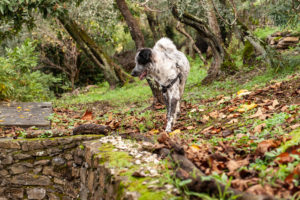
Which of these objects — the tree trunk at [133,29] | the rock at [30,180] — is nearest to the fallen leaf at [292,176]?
the rock at [30,180]

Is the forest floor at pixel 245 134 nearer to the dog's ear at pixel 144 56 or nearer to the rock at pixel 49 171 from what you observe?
the rock at pixel 49 171

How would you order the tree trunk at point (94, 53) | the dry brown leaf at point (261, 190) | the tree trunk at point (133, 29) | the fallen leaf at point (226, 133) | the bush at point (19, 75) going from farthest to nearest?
the tree trunk at point (94, 53) < the tree trunk at point (133, 29) < the bush at point (19, 75) < the fallen leaf at point (226, 133) < the dry brown leaf at point (261, 190)

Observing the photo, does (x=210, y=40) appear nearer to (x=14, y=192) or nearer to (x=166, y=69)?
(x=166, y=69)

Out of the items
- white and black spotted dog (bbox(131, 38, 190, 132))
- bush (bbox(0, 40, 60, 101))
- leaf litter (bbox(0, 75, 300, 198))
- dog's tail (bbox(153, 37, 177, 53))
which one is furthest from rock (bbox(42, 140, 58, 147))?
bush (bbox(0, 40, 60, 101))

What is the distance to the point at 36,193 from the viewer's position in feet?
18.3

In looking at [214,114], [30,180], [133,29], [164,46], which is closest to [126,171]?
[30,180]

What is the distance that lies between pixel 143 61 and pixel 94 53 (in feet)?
35.6

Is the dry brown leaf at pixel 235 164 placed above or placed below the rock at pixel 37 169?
above

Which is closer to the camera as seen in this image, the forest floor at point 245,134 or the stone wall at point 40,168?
the forest floor at point 245,134

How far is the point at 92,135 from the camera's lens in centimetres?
526

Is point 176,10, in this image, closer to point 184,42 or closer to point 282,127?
point 282,127

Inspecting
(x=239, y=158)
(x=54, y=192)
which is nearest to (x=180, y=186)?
(x=239, y=158)

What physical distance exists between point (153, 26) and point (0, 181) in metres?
16.4

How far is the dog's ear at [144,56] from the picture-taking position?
5970 millimetres
